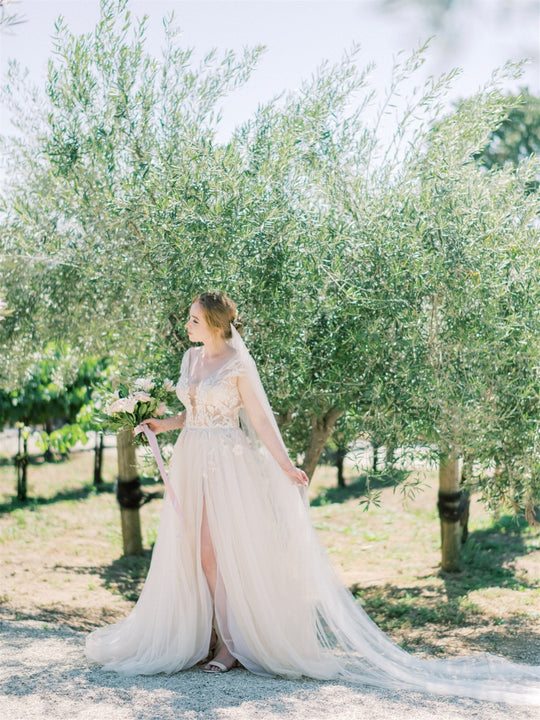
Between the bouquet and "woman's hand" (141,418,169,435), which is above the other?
the bouquet

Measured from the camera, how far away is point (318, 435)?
21.9 ft

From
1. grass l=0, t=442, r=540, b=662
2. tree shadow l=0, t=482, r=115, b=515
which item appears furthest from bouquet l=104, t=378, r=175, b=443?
tree shadow l=0, t=482, r=115, b=515

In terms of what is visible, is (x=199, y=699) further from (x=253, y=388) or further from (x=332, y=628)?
(x=253, y=388)

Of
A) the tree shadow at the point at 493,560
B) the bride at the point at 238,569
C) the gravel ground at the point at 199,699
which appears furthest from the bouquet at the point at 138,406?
the tree shadow at the point at 493,560

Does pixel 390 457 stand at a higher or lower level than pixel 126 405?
lower

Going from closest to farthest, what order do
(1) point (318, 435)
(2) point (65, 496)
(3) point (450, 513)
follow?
1. (1) point (318, 435)
2. (3) point (450, 513)
3. (2) point (65, 496)

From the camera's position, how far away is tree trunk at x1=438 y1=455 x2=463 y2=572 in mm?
8664

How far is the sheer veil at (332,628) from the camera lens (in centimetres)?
→ 437

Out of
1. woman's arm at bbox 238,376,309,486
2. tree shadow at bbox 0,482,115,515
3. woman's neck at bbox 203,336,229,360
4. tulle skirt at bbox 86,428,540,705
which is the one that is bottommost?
tree shadow at bbox 0,482,115,515

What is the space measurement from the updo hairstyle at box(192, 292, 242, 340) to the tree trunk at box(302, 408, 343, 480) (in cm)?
213

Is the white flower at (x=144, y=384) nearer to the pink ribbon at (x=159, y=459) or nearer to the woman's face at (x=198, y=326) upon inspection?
the pink ribbon at (x=159, y=459)

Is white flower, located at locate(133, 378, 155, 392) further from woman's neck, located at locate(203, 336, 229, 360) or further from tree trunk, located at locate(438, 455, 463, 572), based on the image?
tree trunk, located at locate(438, 455, 463, 572)

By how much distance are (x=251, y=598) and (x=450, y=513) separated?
16.0ft

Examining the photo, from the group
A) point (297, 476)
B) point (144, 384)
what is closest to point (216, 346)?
point (144, 384)
